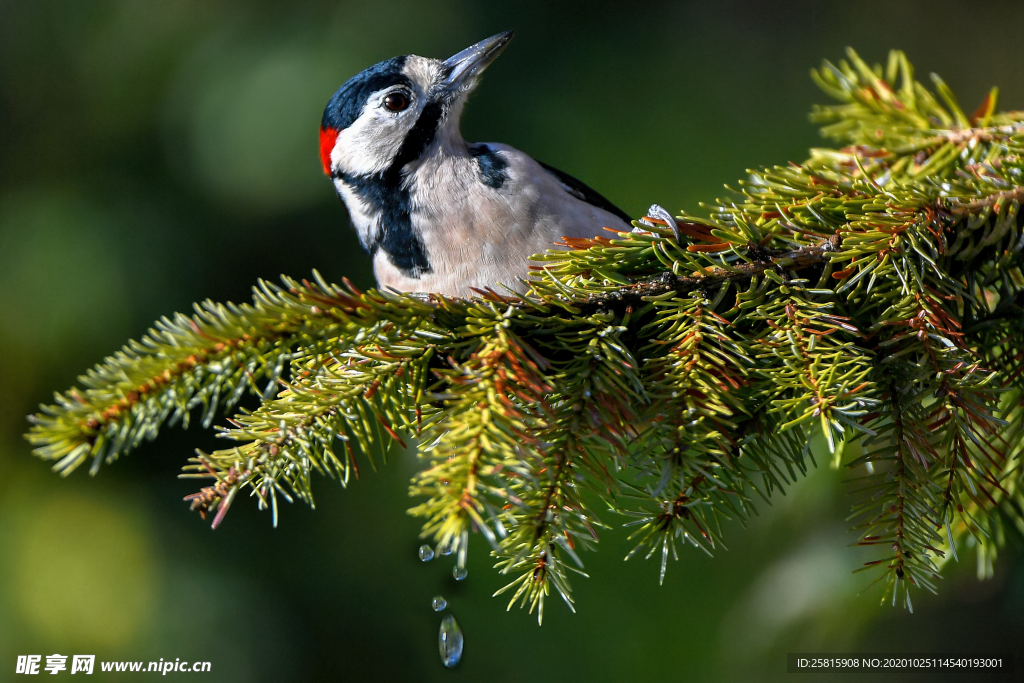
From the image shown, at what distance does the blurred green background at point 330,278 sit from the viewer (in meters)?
2.71

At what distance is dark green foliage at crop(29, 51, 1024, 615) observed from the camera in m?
0.96

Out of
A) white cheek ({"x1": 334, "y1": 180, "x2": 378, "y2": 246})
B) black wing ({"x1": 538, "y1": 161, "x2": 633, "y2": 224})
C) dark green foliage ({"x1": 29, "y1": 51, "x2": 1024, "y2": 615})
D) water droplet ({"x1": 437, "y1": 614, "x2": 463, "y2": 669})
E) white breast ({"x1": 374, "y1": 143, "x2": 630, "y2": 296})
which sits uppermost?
black wing ({"x1": 538, "y1": 161, "x2": 633, "y2": 224})

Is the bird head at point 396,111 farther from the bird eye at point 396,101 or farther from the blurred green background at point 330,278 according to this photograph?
the blurred green background at point 330,278

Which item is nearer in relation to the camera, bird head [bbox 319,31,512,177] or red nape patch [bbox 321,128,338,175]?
bird head [bbox 319,31,512,177]

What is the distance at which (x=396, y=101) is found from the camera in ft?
7.51

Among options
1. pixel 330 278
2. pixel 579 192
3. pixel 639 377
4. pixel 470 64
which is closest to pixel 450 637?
pixel 639 377

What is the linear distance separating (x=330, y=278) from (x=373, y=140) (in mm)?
1316

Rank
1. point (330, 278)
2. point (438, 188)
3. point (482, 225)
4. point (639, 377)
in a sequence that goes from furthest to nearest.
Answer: point (330, 278), point (438, 188), point (482, 225), point (639, 377)

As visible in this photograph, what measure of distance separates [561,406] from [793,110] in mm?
3577

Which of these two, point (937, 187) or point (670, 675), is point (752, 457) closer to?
point (937, 187)

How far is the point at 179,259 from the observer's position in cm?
339

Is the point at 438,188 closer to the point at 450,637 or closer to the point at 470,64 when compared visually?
the point at 470,64

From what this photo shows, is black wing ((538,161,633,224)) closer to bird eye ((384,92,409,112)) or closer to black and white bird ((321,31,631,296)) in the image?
black and white bird ((321,31,631,296))

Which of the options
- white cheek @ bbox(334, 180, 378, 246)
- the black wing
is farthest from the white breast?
the black wing
